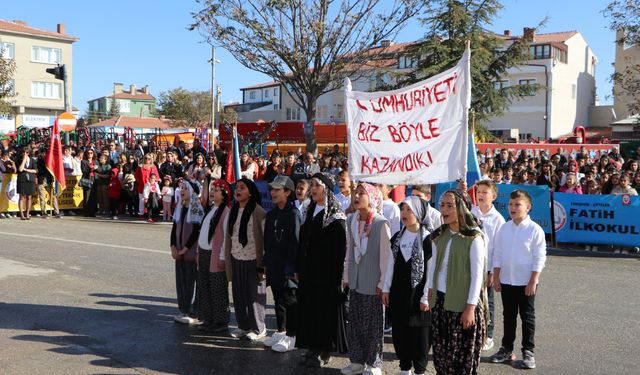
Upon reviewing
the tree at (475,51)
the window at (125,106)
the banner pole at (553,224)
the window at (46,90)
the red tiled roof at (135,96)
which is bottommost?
the banner pole at (553,224)

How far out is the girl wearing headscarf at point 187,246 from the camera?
7.77 metres

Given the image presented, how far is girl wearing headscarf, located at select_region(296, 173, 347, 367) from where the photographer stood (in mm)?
6258

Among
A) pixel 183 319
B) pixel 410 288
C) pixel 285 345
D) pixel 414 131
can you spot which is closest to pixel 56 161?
pixel 183 319

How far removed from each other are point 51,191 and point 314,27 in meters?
9.42

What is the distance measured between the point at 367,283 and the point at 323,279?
543 mm

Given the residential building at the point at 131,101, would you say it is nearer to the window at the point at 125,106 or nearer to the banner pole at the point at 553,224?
Answer: the window at the point at 125,106

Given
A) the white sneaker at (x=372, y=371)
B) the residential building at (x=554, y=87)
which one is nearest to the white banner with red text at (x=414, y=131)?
the white sneaker at (x=372, y=371)

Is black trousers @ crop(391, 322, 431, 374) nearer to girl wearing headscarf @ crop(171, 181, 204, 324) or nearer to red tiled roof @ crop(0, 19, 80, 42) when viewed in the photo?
girl wearing headscarf @ crop(171, 181, 204, 324)

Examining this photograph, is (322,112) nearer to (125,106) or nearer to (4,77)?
(4,77)

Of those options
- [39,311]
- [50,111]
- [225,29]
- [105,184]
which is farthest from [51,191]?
[50,111]

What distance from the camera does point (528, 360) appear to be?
6.16 metres

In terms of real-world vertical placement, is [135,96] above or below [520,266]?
above

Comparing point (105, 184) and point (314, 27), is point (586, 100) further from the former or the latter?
point (105, 184)

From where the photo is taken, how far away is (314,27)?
21141 mm
